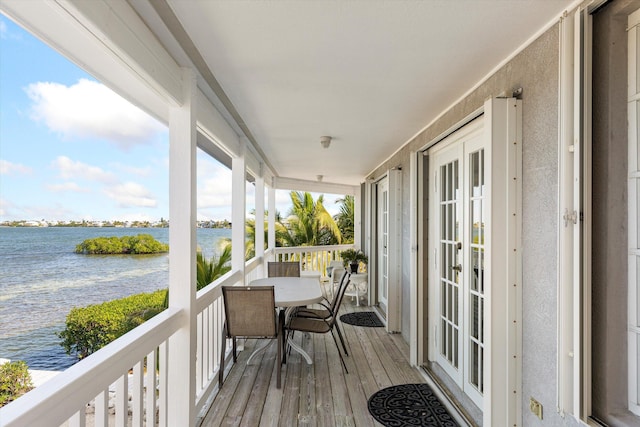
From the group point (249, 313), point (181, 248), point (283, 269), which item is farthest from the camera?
point (283, 269)

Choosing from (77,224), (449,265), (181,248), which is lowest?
(449,265)

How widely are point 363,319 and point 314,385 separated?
2382mm

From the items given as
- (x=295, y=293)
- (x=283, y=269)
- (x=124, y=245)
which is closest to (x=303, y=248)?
(x=283, y=269)

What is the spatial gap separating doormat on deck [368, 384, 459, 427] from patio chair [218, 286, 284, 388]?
0.92 meters

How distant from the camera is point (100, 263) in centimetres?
470

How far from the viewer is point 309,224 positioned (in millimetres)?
10750

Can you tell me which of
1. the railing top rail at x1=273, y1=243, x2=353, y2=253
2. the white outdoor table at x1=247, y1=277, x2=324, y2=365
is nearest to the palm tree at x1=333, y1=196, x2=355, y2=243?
the railing top rail at x1=273, y1=243, x2=353, y2=253

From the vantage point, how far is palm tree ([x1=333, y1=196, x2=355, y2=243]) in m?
11.8

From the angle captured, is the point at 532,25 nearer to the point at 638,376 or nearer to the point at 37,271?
the point at 638,376

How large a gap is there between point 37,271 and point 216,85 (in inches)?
Answer: 78.5

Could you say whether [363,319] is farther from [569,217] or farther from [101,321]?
[569,217]

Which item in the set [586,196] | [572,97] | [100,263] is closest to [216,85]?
[572,97]

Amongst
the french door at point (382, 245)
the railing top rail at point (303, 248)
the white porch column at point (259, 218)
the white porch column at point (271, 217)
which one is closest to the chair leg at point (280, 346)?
the white porch column at point (259, 218)

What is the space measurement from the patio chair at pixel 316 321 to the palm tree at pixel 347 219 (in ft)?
25.4
